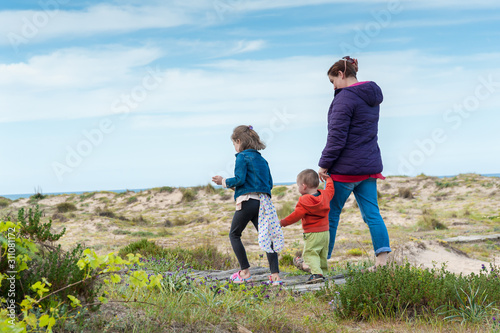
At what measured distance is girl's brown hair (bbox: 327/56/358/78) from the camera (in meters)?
5.36

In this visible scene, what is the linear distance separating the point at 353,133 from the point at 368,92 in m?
0.53

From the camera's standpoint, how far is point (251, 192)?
5.32 metres

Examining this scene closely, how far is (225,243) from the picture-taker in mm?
11344

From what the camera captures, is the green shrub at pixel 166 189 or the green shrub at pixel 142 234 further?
the green shrub at pixel 166 189

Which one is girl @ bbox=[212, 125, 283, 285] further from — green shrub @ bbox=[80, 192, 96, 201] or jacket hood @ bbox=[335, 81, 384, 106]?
green shrub @ bbox=[80, 192, 96, 201]

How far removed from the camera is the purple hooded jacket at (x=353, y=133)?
5.09 m

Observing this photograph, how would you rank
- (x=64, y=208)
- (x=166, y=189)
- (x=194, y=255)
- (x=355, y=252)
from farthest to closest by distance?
(x=166, y=189)
(x=64, y=208)
(x=355, y=252)
(x=194, y=255)

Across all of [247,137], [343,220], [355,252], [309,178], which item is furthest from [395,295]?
[343,220]

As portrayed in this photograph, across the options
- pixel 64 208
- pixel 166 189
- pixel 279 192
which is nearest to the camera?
pixel 64 208

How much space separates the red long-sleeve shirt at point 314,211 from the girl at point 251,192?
278mm

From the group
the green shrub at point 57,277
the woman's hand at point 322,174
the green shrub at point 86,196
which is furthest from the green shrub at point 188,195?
the green shrub at point 57,277

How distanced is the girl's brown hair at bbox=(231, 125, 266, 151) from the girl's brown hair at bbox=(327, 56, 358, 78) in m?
1.26

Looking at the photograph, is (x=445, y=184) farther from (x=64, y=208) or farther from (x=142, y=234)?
(x=64, y=208)

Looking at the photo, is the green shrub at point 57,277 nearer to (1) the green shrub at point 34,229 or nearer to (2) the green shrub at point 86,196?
(1) the green shrub at point 34,229
